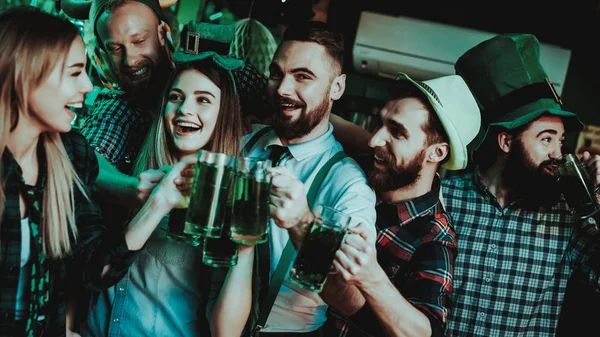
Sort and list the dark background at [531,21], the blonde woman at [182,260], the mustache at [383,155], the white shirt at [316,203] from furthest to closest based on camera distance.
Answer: the dark background at [531,21] < the mustache at [383,155] < the white shirt at [316,203] < the blonde woman at [182,260]

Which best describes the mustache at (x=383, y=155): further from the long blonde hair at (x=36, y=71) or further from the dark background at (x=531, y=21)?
the dark background at (x=531, y=21)

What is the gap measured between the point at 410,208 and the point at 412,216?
0.04m

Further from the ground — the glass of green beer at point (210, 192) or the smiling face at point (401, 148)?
the smiling face at point (401, 148)

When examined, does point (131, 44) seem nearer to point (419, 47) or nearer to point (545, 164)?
point (545, 164)

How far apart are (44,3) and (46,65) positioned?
2.62 meters

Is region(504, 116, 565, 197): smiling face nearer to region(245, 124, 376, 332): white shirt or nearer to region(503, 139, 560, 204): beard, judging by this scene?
region(503, 139, 560, 204): beard

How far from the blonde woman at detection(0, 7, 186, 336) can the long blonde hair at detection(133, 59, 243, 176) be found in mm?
381

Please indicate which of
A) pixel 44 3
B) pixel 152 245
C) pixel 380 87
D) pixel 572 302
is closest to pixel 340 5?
Result: pixel 380 87

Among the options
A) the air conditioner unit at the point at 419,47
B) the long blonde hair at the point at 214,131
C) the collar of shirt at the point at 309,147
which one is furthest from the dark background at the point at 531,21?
the long blonde hair at the point at 214,131

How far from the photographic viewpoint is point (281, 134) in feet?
7.27

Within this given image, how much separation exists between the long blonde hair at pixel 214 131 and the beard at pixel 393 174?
1.99 ft

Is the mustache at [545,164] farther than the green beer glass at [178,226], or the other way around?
the mustache at [545,164]

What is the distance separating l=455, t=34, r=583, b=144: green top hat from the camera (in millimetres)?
2566

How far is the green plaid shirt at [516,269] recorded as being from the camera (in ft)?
8.17
